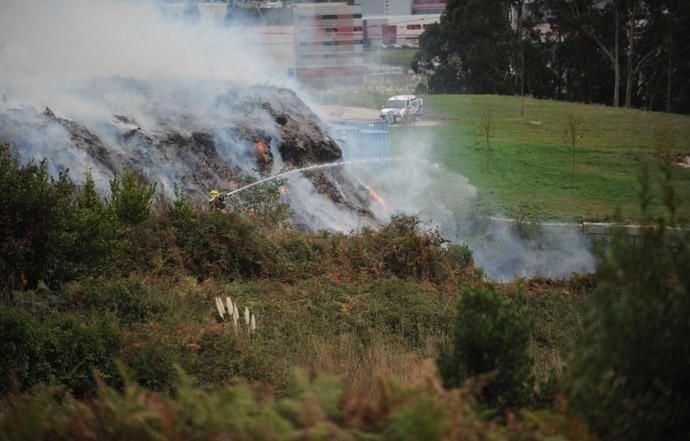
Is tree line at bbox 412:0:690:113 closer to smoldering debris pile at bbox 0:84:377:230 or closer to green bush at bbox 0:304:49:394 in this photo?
smoldering debris pile at bbox 0:84:377:230

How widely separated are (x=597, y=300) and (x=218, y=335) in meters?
4.27

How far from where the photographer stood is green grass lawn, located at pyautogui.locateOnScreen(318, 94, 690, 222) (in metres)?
22.9

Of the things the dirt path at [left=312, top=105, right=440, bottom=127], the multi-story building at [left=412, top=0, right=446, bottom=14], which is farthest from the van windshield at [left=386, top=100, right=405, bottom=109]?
the multi-story building at [left=412, top=0, right=446, bottom=14]

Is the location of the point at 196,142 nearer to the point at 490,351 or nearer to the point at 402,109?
the point at 490,351

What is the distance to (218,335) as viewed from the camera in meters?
7.58

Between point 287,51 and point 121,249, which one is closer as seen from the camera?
point 121,249

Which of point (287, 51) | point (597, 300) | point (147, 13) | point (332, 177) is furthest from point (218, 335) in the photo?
point (287, 51)

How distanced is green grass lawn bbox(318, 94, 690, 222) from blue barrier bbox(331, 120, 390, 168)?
1892 mm

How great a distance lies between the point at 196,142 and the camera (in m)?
18.8

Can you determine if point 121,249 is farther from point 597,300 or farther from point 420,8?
point 420,8

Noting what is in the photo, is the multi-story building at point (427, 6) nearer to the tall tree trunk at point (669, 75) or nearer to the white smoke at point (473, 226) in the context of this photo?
the tall tree trunk at point (669, 75)

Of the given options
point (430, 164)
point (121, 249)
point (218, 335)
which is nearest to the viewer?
point (218, 335)

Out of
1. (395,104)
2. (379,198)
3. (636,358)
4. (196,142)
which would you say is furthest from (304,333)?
(395,104)

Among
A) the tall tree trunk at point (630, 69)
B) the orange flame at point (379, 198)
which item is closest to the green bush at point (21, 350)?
the orange flame at point (379, 198)
